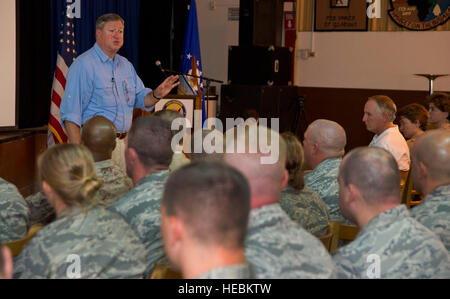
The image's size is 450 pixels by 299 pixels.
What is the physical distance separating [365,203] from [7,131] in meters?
4.71

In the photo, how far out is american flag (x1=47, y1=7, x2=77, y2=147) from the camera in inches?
231

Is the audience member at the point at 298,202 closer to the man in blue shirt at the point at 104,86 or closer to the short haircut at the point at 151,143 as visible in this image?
the short haircut at the point at 151,143

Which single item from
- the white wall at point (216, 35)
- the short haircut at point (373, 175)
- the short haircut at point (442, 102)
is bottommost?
the short haircut at point (373, 175)

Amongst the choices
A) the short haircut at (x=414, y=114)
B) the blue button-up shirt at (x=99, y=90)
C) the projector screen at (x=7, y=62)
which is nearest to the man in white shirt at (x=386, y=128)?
the short haircut at (x=414, y=114)

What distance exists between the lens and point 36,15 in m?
6.23

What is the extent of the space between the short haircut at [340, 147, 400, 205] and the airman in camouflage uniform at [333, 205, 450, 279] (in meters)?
0.13

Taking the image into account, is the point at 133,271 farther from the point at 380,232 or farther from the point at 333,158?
the point at 333,158

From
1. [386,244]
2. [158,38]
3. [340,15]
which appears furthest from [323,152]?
[340,15]

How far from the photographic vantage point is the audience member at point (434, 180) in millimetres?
2342

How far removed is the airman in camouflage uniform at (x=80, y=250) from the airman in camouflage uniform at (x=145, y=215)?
1.14 feet

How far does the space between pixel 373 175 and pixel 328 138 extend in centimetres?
137

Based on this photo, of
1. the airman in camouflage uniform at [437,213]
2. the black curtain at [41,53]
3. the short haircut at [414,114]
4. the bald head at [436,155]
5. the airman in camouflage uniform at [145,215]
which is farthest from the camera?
the black curtain at [41,53]

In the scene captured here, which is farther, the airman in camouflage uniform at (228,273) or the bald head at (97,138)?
the bald head at (97,138)

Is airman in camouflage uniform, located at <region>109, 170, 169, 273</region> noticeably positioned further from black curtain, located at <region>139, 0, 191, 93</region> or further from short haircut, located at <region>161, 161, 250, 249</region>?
black curtain, located at <region>139, 0, 191, 93</region>
